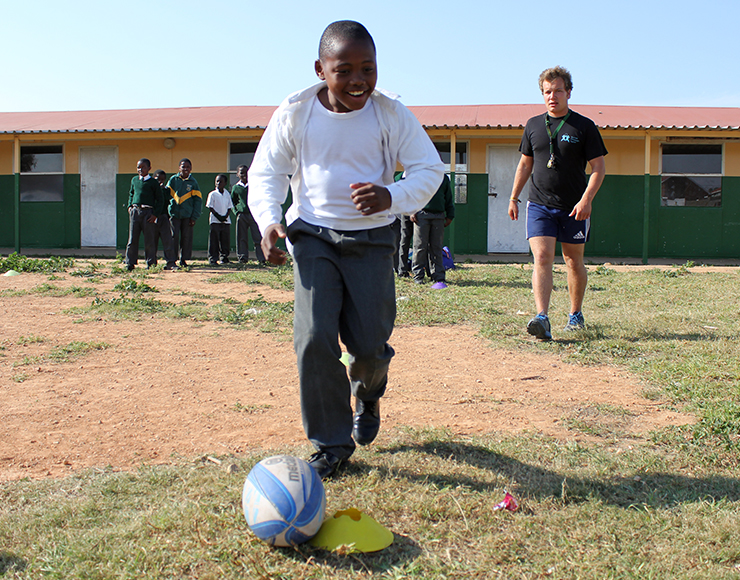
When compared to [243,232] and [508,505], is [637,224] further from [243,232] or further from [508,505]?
[508,505]

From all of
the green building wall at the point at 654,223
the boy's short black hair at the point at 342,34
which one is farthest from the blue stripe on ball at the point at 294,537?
the green building wall at the point at 654,223

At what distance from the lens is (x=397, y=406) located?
385 cm

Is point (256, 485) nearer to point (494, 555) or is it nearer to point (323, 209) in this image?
point (494, 555)

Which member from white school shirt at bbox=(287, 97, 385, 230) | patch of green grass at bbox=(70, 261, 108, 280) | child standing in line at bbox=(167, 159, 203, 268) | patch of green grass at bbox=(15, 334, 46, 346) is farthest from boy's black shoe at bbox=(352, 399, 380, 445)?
child standing in line at bbox=(167, 159, 203, 268)

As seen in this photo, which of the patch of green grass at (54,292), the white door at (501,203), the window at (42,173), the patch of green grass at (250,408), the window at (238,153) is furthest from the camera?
the window at (42,173)

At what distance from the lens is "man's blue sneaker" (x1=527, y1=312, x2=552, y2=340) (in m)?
5.41

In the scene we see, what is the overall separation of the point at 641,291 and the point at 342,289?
22.4 feet

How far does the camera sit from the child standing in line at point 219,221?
13.3m

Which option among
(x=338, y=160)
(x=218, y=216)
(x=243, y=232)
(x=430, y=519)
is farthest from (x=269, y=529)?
(x=243, y=232)

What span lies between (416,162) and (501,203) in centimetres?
1376

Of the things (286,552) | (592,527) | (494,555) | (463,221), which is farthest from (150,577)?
(463,221)

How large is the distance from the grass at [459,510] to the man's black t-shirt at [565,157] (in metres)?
1.95

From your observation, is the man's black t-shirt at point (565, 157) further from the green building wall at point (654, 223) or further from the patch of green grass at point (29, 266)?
the green building wall at point (654, 223)

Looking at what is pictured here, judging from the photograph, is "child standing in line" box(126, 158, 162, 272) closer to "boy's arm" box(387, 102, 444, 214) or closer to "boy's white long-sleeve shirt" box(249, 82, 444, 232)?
"boy's white long-sleeve shirt" box(249, 82, 444, 232)
